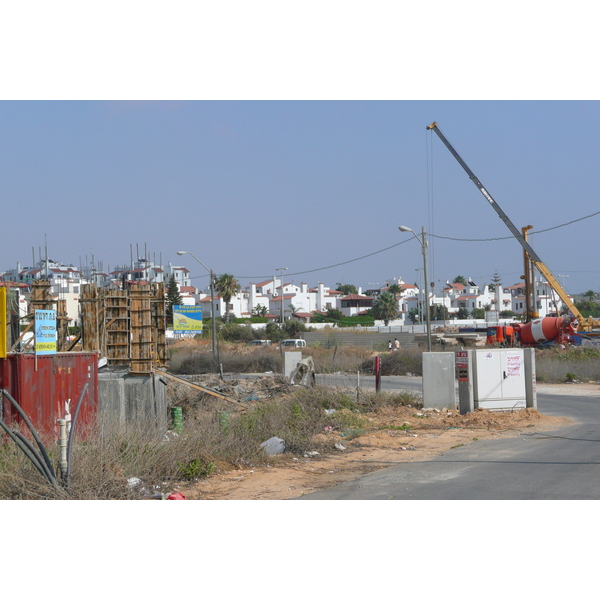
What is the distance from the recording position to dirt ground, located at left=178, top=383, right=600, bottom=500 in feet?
32.7

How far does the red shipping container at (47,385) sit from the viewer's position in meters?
12.3

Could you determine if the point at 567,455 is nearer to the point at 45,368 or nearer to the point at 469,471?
the point at 469,471

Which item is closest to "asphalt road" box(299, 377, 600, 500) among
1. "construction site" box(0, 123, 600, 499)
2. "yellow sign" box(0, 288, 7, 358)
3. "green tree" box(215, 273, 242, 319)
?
"construction site" box(0, 123, 600, 499)

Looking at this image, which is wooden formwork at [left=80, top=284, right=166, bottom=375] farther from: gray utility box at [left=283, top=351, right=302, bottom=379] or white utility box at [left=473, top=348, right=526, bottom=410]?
white utility box at [left=473, top=348, right=526, bottom=410]

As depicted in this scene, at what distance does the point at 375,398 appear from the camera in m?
20.2

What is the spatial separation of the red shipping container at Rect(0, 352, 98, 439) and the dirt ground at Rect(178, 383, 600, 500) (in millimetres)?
2999

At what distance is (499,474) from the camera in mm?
Answer: 10352

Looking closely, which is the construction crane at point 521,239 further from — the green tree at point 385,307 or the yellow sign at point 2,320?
the green tree at point 385,307

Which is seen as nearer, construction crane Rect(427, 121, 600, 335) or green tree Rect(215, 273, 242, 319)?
construction crane Rect(427, 121, 600, 335)

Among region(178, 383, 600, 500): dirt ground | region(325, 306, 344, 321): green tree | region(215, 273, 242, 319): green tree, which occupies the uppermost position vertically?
region(215, 273, 242, 319): green tree

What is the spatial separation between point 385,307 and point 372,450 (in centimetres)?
10130

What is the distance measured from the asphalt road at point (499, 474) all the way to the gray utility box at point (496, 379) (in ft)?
12.0

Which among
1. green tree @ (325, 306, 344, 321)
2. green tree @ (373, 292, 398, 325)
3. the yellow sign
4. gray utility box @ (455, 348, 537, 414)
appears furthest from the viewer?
green tree @ (325, 306, 344, 321)

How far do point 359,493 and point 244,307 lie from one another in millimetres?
125119
